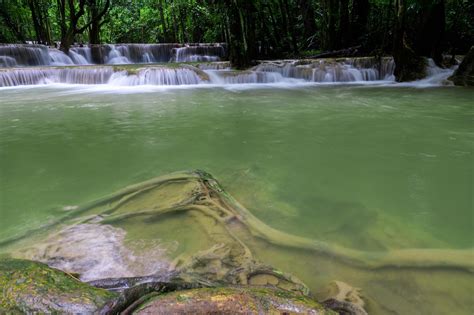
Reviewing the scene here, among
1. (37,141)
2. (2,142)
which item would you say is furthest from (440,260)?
(2,142)

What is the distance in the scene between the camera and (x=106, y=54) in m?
18.9

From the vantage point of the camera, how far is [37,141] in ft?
15.7

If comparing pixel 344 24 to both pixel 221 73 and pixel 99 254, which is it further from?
pixel 99 254

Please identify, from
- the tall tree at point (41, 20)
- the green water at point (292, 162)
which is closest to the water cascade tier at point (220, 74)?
the green water at point (292, 162)

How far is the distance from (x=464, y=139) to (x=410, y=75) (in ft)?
23.0

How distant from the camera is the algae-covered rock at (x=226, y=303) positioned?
128 centimetres

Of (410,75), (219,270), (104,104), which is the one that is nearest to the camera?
(219,270)

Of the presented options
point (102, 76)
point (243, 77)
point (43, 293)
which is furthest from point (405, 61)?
point (43, 293)

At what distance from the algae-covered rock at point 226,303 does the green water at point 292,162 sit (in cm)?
60

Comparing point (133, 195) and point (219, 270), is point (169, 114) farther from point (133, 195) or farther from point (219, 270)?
point (219, 270)

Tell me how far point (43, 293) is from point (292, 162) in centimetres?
270

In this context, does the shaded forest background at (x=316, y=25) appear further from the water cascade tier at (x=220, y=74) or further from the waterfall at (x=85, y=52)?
the water cascade tier at (x=220, y=74)

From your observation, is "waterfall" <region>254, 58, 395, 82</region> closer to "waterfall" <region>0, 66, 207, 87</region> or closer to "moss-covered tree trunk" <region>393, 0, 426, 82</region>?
"moss-covered tree trunk" <region>393, 0, 426, 82</region>

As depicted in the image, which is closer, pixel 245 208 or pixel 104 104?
pixel 245 208
